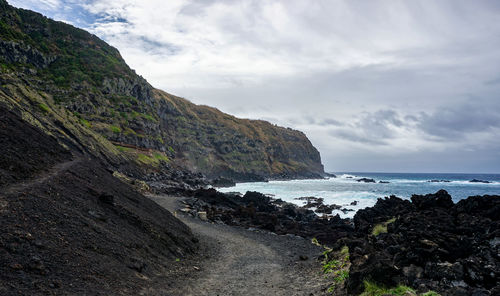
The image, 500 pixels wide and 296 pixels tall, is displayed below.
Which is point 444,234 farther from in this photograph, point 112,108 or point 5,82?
point 112,108

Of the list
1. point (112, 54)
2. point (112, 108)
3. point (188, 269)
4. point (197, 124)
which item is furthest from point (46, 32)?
point (188, 269)

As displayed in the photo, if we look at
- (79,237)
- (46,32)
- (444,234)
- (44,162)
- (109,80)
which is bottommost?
(79,237)

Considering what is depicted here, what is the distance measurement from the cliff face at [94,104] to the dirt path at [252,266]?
26413mm

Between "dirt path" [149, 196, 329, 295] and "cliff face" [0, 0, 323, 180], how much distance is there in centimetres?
2641

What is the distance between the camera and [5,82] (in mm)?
38312

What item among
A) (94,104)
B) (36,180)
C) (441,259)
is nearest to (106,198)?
(36,180)

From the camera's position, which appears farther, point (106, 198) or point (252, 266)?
point (252, 266)

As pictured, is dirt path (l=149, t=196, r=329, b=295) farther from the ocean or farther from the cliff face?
the cliff face

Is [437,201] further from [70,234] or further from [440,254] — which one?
[70,234]

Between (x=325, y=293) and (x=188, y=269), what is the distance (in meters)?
6.81

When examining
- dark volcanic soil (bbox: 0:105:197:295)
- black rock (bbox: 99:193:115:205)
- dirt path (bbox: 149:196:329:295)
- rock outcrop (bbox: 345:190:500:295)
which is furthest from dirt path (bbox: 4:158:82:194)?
rock outcrop (bbox: 345:190:500:295)

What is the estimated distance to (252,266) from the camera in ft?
51.2

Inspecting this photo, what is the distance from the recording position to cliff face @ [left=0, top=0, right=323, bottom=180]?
4453 centimetres

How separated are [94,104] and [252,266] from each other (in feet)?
231
